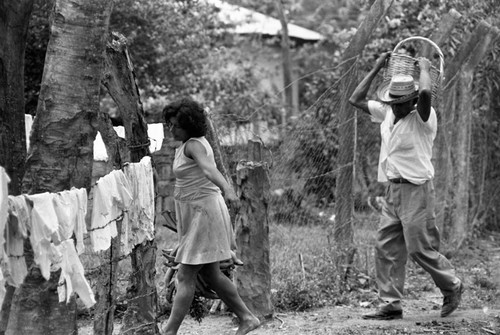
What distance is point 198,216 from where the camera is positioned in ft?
20.8

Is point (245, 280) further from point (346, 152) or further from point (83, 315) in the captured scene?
point (346, 152)

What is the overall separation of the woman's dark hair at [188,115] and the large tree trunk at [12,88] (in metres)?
1.10

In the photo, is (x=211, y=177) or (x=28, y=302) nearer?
(x=28, y=302)

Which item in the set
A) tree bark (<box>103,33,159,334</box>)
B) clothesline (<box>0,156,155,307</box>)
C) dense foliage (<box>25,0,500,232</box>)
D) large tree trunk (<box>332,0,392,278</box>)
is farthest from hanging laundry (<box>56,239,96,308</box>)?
large tree trunk (<box>332,0,392,278</box>)

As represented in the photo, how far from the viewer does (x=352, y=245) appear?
863 cm

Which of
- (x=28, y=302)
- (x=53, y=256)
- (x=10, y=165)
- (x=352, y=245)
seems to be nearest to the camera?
(x=53, y=256)

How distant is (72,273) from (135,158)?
2.02 m

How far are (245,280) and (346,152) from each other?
2005 millimetres

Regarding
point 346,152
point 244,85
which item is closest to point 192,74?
point 244,85

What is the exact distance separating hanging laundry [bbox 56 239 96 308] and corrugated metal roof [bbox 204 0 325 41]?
14.4 m

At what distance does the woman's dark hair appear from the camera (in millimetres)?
6309

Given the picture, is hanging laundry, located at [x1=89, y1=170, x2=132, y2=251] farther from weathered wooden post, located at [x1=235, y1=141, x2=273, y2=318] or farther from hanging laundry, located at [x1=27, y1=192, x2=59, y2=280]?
weathered wooden post, located at [x1=235, y1=141, x2=273, y2=318]

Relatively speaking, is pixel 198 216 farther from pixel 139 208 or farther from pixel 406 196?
pixel 406 196

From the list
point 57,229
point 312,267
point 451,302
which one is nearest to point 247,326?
point 451,302
